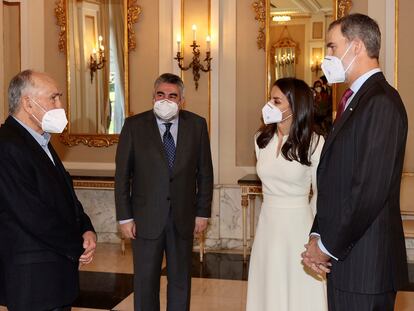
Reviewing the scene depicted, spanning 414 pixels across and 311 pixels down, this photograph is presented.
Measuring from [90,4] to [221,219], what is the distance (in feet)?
10.0

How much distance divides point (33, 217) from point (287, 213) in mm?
1481

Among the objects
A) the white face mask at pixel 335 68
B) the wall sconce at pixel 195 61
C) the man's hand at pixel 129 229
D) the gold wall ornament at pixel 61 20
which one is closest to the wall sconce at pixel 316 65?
the wall sconce at pixel 195 61

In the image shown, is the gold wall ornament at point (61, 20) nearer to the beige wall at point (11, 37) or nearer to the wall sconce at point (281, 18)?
the beige wall at point (11, 37)

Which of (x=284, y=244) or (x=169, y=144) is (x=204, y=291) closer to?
(x=169, y=144)

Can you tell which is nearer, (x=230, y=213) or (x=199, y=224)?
(x=199, y=224)

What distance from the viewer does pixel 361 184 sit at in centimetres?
226

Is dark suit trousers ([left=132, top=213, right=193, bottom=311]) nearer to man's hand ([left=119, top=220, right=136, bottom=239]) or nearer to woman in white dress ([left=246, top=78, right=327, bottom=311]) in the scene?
man's hand ([left=119, top=220, right=136, bottom=239])

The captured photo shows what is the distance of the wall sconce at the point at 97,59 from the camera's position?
288 inches

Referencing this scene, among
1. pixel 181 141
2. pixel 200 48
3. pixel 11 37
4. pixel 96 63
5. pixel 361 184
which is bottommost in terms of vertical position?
pixel 361 184

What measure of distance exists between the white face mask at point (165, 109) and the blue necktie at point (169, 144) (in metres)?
0.08

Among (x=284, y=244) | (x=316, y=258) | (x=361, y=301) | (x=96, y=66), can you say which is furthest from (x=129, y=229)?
(x=96, y=66)

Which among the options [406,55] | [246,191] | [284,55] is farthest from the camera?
[284,55]

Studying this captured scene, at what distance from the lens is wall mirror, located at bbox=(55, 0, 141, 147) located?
23.7 ft

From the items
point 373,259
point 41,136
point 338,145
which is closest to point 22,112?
point 41,136
